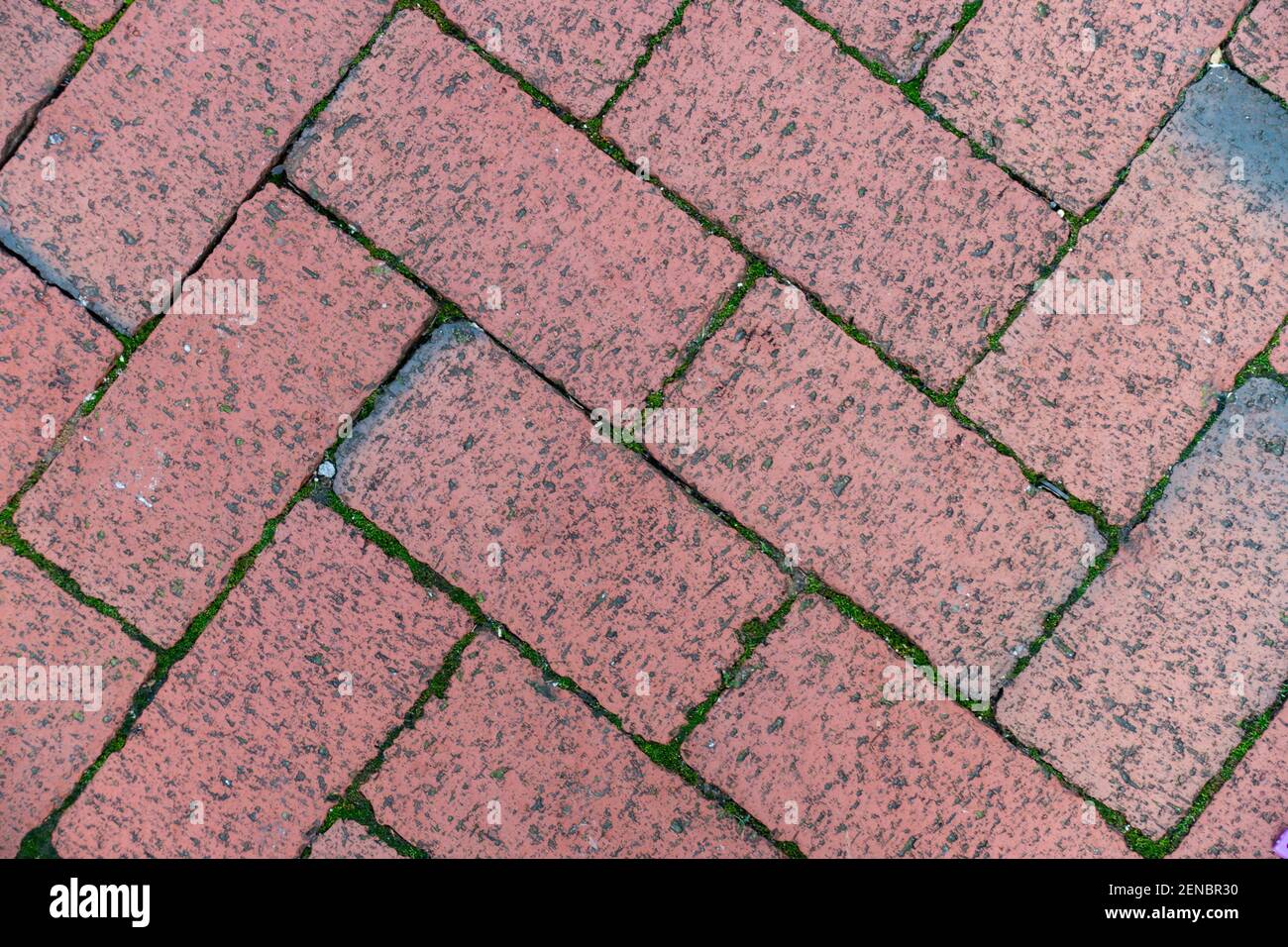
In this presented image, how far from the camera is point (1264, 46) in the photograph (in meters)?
3.34

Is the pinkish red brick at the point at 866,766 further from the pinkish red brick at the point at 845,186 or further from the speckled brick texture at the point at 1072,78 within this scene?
the speckled brick texture at the point at 1072,78

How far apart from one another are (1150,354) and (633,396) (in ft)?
5.02

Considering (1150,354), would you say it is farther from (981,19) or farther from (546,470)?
(546,470)

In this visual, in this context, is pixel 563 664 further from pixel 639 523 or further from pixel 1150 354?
pixel 1150 354

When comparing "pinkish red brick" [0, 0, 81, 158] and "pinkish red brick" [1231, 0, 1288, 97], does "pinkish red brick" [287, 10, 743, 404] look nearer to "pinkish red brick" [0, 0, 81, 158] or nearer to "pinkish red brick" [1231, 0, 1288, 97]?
"pinkish red brick" [0, 0, 81, 158]

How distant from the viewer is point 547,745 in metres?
3.32

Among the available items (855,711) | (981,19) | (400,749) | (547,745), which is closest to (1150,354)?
(981,19)

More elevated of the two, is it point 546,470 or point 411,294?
point 411,294

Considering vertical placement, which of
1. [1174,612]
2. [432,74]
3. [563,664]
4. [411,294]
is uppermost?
[432,74]

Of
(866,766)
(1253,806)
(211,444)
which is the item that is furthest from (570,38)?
(1253,806)

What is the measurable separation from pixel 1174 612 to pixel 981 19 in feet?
6.05

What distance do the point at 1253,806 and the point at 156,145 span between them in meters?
A: 3.77

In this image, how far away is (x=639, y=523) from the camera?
3336 mm

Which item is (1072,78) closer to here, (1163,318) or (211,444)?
(1163,318)
